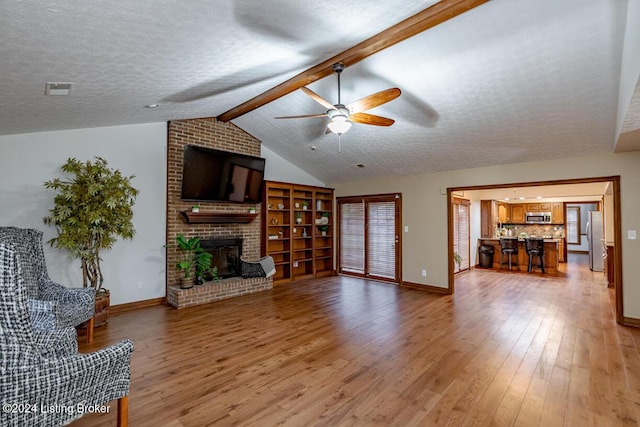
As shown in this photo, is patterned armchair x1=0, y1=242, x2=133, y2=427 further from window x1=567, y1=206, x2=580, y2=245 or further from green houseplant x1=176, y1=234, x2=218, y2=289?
window x1=567, y1=206, x2=580, y2=245

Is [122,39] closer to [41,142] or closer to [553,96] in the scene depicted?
[41,142]

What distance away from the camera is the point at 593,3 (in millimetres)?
2336

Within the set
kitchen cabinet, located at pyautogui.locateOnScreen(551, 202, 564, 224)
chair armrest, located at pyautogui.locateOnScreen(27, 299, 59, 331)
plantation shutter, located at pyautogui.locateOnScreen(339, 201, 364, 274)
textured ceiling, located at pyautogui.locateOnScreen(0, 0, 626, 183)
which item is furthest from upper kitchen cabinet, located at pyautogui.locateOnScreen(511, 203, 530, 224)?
chair armrest, located at pyautogui.locateOnScreen(27, 299, 59, 331)

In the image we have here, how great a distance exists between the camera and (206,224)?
5727 millimetres

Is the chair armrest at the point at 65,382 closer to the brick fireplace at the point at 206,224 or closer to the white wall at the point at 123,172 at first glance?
the brick fireplace at the point at 206,224

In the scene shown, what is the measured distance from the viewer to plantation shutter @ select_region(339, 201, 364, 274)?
7.63m

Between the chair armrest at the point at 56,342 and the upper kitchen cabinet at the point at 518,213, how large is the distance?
41.4 ft

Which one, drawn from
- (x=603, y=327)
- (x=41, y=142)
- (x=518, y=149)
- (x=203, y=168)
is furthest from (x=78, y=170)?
(x=603, y=327)

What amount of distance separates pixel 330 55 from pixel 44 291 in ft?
13.0

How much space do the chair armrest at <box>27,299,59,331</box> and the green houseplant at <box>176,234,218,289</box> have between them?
2141 millimetres

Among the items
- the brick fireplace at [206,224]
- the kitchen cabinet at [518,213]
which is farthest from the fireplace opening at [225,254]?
the kitchen cabinet at [518,213]

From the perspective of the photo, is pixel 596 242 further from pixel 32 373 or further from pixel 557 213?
pixel 32 373

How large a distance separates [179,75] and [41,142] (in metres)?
2.50

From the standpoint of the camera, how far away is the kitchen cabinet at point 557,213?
34.6 feet
